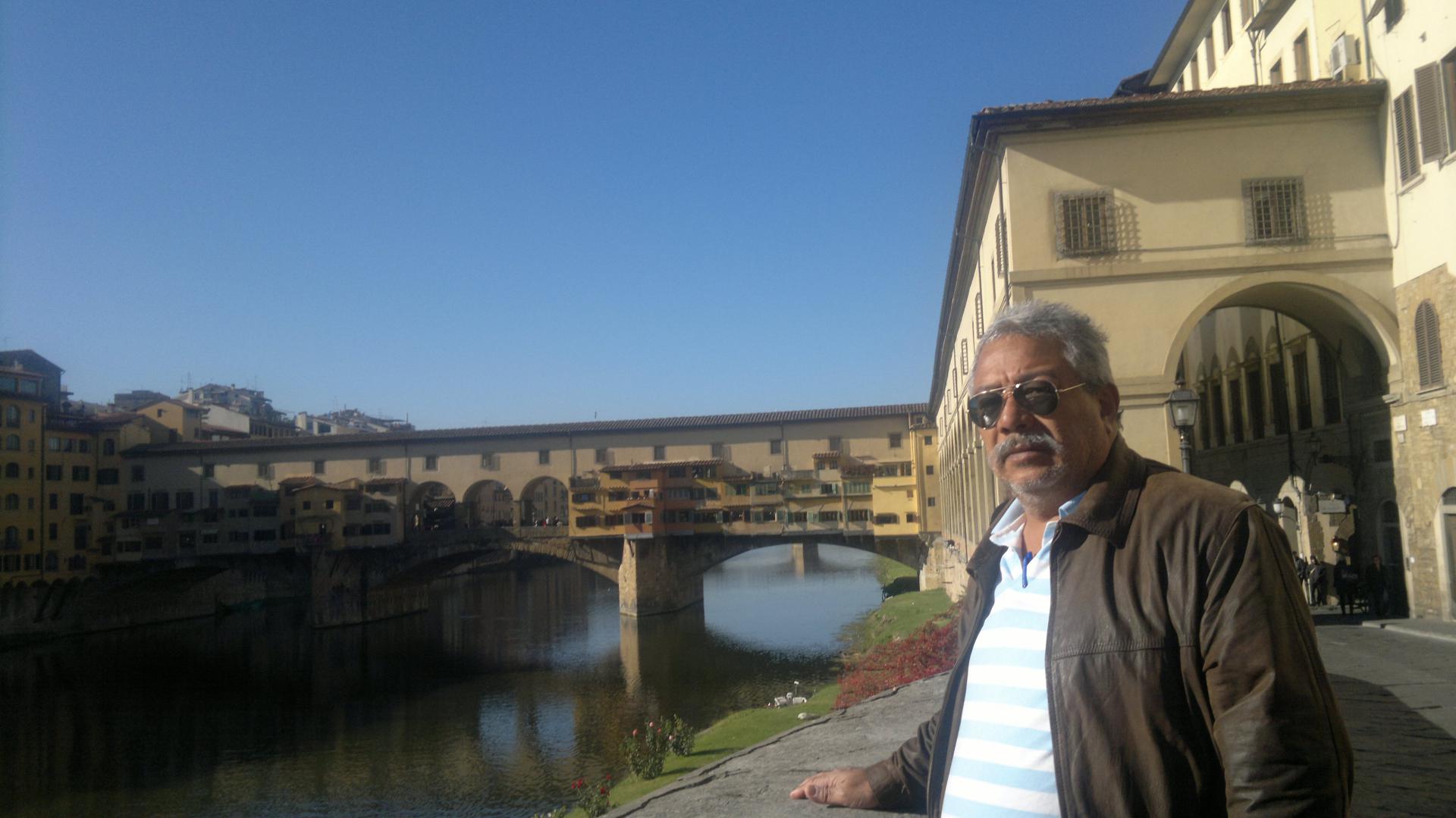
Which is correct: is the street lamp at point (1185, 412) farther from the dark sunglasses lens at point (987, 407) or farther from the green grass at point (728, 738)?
the dark sunglasses lens at point (987, 407)

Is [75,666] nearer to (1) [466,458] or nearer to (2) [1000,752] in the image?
(1) [466,458]

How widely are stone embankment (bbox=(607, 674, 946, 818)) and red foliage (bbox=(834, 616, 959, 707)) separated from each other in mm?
2765

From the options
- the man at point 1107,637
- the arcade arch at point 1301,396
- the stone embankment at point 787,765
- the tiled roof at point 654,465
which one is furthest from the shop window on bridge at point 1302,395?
the tiled roof at point 654,465

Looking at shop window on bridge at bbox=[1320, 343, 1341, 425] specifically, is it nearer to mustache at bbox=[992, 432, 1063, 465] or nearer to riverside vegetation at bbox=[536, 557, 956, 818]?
riverside vegetation at bbox=[536, 557, 956, 818]

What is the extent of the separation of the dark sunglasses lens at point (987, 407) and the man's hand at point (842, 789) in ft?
3.43

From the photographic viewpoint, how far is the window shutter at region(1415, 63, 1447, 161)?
1190 cm

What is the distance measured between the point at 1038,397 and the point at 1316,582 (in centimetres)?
1586

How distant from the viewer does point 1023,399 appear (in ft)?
6.81

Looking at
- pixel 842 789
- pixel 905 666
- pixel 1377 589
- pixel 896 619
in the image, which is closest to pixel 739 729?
pixel 905 666

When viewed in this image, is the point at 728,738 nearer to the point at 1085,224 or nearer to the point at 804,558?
the point at 1085,224

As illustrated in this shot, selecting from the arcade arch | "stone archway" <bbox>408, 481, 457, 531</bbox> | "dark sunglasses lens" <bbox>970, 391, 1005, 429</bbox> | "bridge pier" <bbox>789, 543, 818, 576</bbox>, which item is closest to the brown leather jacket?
"dark sunglasses lens" <bbox>970, 391, 1005, 429</bbox>

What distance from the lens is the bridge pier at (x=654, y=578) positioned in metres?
41.9

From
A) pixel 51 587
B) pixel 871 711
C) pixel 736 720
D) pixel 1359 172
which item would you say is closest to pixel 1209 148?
pixel 1359 172

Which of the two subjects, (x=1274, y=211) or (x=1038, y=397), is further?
(x=1274, y=211)
